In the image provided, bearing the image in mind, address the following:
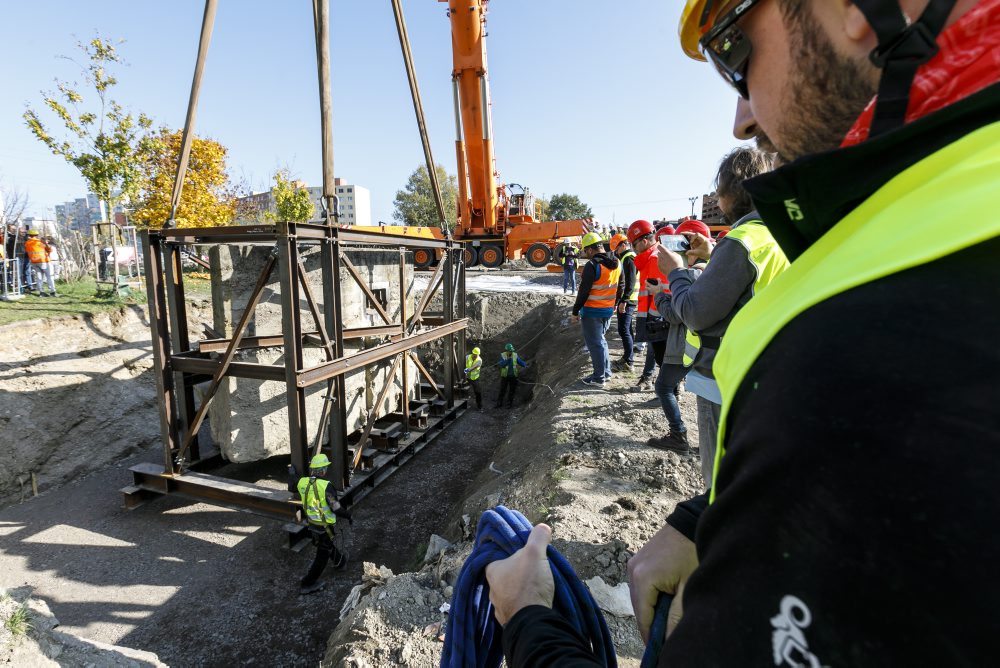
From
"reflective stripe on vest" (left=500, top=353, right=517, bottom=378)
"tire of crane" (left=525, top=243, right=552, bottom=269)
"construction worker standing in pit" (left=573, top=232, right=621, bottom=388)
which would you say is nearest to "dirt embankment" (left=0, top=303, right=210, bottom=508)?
"reflective stripe on vest" (left=500, top=353, right=517, bottom=378)

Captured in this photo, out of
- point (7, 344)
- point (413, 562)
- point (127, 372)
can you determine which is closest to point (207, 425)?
point (127, 372)

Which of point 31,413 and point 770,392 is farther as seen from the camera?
point 31,413

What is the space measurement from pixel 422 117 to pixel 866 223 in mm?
7012

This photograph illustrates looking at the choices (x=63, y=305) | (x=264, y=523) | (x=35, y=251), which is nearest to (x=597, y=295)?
(x=264, y=523)

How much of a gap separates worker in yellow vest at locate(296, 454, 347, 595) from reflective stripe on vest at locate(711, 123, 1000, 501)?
469 centimetres

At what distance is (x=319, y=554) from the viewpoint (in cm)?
457

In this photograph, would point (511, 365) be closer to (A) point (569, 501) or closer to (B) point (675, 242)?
(A) point (569, 501)

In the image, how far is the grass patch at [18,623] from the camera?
2.33 meters

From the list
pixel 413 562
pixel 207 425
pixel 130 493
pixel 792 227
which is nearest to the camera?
pixel 792 227

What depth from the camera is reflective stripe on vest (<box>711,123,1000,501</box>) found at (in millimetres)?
370

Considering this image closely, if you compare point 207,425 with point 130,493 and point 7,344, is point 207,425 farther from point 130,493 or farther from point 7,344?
point 7,344

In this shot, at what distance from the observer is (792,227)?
63 centimetres

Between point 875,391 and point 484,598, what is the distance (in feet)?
3.82

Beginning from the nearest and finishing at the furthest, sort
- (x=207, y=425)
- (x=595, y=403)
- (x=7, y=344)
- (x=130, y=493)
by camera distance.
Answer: (x=130, y=493) → (x=595, y=403) → (x=7, y=344) → (x=207, y=425)
